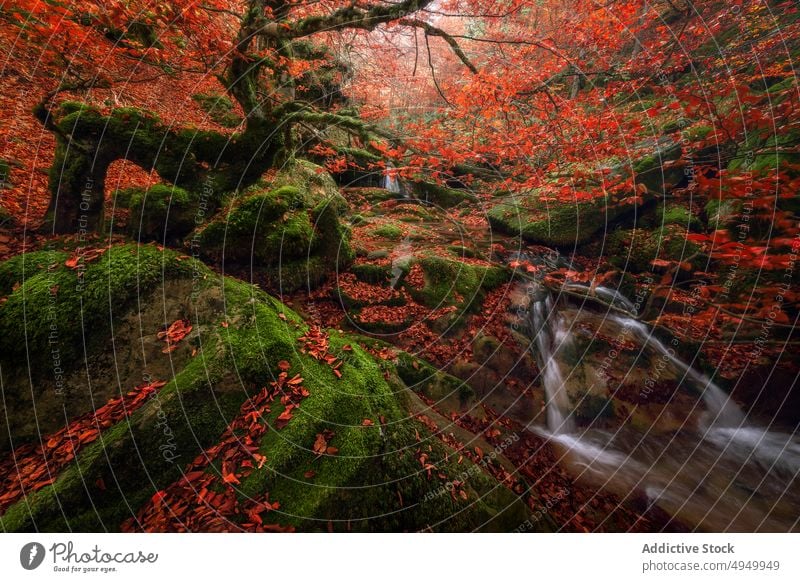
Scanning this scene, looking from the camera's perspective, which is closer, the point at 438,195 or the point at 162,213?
the point at 162,213

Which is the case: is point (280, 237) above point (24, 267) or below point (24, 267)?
above

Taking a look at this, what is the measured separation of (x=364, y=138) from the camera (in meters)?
4.87

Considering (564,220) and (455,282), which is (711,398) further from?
(564,220)

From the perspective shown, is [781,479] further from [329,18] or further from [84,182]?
[84,182]

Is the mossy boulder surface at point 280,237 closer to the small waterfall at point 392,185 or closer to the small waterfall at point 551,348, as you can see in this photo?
the small waterfall at point 551,348

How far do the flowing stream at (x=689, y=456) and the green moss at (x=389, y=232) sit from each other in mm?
6009

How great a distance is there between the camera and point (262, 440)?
2.62m

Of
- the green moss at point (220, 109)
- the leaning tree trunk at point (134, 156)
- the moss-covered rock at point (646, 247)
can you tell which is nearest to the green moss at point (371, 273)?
the leaning tree trunk at point (134, 156)

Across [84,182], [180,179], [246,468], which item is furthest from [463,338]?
[84,182]

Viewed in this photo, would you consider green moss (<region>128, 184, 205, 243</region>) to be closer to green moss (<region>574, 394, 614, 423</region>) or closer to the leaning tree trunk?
the leaning tree trunk

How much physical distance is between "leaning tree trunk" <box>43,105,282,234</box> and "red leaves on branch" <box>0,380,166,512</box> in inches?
167

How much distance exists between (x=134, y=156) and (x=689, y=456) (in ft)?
40.5

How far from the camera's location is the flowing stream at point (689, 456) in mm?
4785

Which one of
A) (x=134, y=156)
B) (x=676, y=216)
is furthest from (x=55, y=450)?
(x=676, y=216)
